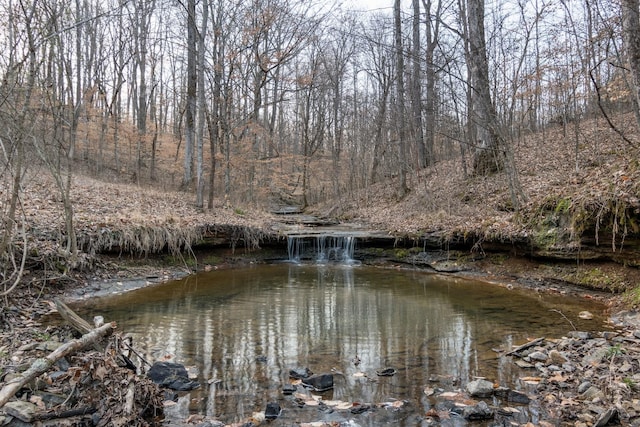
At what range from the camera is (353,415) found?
3.50 meters

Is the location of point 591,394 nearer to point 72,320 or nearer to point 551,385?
point 551,385

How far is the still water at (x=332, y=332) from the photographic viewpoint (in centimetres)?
401

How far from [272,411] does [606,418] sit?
266cm

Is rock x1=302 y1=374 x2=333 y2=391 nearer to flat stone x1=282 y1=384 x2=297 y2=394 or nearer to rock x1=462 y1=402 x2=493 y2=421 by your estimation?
flat stone x1=282 y1=384 x2=297 y2=394

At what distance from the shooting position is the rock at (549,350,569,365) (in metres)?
4.44

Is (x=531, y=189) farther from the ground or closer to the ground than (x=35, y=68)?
closer to the ground

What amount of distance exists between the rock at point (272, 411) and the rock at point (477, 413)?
1.61 metres

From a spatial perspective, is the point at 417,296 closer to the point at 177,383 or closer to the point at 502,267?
the point at 502,267

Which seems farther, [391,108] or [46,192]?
[391,108]

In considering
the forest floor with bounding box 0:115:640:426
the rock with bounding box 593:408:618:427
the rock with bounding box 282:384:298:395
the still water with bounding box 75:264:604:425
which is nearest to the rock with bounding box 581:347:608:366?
the still water with bounding box 75:264:604:425

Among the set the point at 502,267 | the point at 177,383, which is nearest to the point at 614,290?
the point at 502,267

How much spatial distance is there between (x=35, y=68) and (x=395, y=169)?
20.4 metres

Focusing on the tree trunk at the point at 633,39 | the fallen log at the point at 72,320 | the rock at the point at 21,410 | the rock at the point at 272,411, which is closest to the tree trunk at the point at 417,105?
the tree trunk at the point at 633,39

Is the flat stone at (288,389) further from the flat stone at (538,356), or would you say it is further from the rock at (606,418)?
the flat stone at (538,356)
